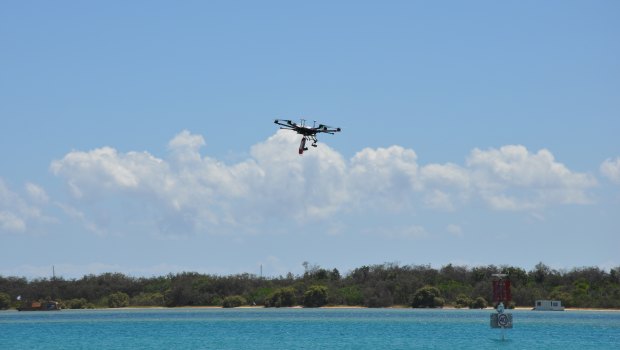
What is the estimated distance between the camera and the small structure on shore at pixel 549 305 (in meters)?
172

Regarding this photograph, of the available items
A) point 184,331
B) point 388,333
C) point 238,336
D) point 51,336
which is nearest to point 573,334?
point 388,333

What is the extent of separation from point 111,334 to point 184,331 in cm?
823

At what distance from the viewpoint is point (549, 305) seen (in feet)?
567

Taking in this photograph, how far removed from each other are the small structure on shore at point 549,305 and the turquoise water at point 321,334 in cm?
2400

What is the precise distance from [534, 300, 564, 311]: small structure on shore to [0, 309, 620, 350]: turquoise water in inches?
945

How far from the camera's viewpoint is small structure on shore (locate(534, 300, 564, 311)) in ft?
563

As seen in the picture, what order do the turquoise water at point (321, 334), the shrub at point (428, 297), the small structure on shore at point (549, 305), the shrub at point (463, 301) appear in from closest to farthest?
the turquoise water at point (321, 334) → the small structure on shore at point (549, 305) → the shrub at point (463, 301) → the shrub at point (428, 297)

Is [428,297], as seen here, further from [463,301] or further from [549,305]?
[549,305]

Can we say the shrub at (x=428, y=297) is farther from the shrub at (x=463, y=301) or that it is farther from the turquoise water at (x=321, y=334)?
the turquoise water at (x=321, y=334)

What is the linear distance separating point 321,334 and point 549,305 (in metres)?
72.3

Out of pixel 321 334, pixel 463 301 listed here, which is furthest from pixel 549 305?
pixel 321 334

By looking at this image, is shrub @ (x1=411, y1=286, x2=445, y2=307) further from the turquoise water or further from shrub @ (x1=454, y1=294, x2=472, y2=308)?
the turquoise water

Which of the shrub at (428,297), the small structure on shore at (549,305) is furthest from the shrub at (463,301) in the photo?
the small structure on shore at (549,305)

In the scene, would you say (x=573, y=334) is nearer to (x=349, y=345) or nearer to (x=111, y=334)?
(x=349, y=345)
